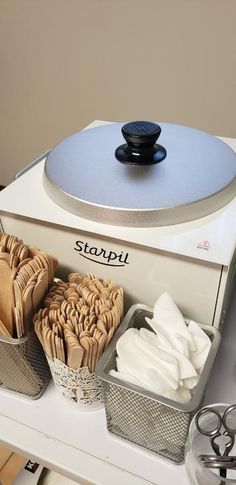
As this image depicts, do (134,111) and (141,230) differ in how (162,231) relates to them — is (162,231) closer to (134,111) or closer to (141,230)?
(141,230)

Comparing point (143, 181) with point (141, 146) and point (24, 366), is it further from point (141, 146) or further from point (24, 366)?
point (24, 366)

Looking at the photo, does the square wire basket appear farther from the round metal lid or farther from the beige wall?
the beige wall

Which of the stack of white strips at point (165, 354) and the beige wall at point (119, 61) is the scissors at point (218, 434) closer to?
the stack of white strips at point (165, 354)

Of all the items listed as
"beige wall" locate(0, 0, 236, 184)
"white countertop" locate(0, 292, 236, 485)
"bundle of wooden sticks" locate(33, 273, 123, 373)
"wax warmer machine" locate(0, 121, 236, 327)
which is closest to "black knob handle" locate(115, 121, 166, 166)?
"wax warmer machine" locate(0, 121, 236, 327)

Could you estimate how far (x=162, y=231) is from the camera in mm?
510

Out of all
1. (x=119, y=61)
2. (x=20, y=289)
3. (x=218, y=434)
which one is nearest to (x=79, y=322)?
(x=20, y=289)

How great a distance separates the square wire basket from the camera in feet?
1.38

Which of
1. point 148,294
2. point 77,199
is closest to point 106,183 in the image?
point 77,199

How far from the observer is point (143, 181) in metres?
0.55

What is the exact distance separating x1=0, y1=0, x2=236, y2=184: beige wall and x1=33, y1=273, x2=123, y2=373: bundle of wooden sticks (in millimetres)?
1149

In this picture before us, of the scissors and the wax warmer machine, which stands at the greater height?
the wax warmer machine

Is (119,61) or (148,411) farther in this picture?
(119,61)

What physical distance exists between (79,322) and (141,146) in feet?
0.86

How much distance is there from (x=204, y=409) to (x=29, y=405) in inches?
9.6
